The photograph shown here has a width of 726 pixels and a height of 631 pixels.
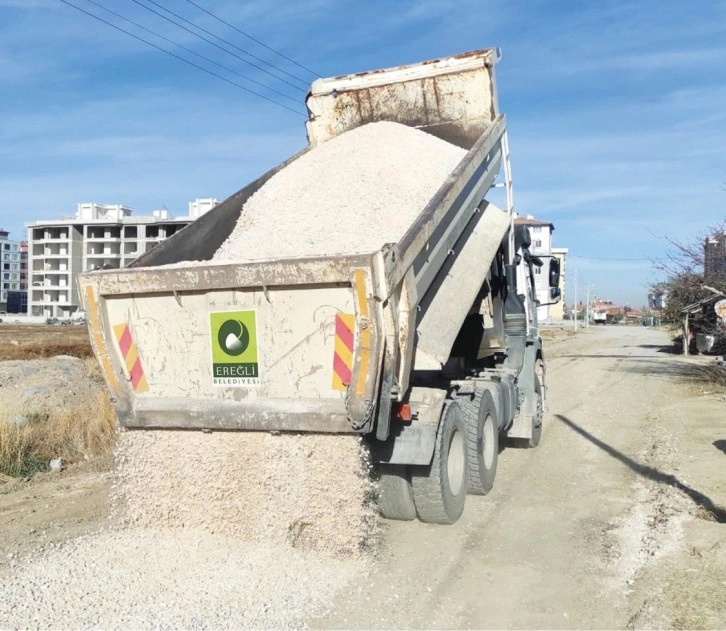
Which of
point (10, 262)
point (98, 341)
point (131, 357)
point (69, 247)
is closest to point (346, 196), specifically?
point (131, 357)

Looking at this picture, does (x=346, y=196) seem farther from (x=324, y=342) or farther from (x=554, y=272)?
(x=554, y=272)

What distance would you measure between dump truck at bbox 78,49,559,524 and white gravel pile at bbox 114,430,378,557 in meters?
0.14

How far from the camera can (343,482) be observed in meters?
4.61

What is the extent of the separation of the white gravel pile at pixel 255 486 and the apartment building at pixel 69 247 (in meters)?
81.4

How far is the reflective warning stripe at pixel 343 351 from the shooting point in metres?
4.47

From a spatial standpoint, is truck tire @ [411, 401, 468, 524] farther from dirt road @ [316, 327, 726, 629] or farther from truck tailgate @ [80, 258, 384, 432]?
truck tailgate @ [80, 258, 384, 432]

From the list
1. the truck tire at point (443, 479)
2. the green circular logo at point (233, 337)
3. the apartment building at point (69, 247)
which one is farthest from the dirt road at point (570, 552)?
the apartment building at point (69, 247)

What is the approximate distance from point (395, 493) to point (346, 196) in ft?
7.87

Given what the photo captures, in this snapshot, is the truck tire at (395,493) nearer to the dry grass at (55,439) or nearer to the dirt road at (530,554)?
the dirt road at (530,554)

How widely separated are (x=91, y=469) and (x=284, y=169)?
3719 mm

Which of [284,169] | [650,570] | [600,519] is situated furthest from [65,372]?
[650,570]

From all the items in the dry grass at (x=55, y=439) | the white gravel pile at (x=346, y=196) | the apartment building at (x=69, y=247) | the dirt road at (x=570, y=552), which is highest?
the apartment building at (x=69, y=247)

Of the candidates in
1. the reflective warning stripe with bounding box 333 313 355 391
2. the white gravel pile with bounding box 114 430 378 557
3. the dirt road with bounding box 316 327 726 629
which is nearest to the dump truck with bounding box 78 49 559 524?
the reflective warning stripe with bounding box 333 313 355 391

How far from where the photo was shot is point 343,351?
14.8 feet
